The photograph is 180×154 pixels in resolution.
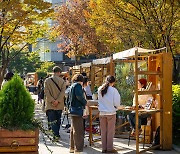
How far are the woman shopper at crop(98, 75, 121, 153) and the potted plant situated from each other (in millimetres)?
3187

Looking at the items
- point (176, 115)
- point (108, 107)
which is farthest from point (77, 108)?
point (176, 115)

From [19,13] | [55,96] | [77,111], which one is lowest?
[77,111]

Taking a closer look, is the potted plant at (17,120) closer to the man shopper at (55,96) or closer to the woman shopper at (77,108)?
the woman shopper at (77,108)

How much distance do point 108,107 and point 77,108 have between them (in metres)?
0.68

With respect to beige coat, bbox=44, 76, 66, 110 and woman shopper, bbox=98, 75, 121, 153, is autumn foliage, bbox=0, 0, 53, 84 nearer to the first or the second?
beige coat, bbox=44, 76, 66, 110

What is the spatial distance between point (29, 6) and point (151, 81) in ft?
25.9

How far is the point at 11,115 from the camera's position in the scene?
5297 millimetres

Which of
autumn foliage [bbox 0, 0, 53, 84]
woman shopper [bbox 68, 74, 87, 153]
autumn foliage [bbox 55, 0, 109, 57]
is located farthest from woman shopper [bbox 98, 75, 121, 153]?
autumn foliage [bbox 55, 0, 109, 57]

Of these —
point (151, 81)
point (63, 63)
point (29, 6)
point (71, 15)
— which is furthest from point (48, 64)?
point (151, 81)

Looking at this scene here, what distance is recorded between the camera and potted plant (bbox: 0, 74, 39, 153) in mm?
5227

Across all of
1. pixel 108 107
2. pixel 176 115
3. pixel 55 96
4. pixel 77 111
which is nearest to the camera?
pixel 77 111

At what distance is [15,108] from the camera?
17.5 ft

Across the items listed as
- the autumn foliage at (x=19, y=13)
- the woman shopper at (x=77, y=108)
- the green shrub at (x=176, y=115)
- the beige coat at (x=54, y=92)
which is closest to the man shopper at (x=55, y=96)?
the beige coat at (x=54, y=92)

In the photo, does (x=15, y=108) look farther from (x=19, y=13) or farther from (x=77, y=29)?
(x=77, y=29)
